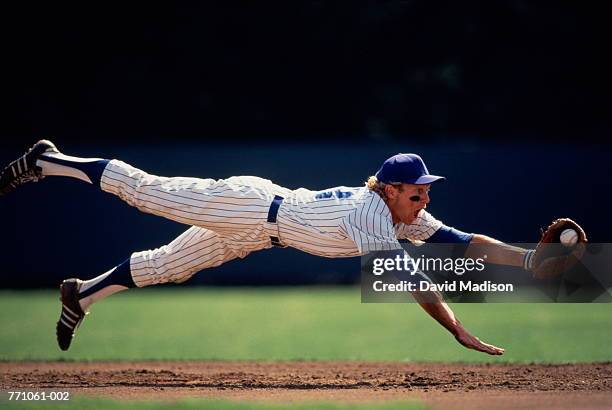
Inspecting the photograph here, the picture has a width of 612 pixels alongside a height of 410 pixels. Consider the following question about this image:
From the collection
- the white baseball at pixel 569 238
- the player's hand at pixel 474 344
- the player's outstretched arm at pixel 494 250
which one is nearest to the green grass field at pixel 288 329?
the player's outstretched arm at pixel 494 250

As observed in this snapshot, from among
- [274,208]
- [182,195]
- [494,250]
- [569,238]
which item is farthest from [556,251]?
[182,195]

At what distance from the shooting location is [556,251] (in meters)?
5.36

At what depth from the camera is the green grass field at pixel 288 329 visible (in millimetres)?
7047

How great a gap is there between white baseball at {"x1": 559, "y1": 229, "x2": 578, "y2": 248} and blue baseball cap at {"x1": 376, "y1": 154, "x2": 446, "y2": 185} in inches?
31.6

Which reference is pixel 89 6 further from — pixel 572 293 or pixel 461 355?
pixel 461 355

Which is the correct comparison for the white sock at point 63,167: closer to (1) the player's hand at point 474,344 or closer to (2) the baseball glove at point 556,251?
(1) the player's hand at point 474,344

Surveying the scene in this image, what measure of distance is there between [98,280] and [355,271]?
6680mm

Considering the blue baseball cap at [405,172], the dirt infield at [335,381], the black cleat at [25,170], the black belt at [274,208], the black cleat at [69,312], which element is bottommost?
the dirt infield at [335,381]

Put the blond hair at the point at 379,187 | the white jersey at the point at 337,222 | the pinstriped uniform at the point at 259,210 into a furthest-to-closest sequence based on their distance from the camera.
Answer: the blond hair at the point at 379,187 → the pinstriped uniform at the point at 259,210 → the white jersey at the point at 337,222

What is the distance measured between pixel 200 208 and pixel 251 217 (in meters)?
0.30

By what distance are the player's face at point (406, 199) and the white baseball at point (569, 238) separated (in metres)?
0.83

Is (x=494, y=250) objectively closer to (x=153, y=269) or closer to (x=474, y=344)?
(x=474, y=344)

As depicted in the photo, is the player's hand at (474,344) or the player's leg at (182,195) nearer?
the player's hand at (474,344)

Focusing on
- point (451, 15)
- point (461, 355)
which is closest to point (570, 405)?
point (461, 355)
